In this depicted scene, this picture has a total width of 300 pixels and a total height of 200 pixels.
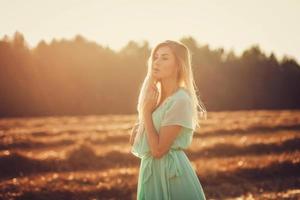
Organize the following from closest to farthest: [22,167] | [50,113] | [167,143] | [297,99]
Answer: [167,143]
[22,167]
[50,113]
[297,99]

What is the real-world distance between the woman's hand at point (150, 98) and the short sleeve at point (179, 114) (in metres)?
0.10

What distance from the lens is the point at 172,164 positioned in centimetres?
360

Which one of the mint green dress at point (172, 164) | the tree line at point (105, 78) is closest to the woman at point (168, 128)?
the mint green dress at point (172, 164)

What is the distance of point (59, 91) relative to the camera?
60.1 metres

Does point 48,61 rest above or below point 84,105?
above

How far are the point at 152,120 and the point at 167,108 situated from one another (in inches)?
4.7

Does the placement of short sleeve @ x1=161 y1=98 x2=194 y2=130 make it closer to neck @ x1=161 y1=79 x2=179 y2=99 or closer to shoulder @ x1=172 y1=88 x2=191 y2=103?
shoulder @ x1=172 y1=88 x2=191 y2=103

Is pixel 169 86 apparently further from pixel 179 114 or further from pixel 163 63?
pixel 179 114

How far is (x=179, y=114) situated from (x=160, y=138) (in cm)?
19

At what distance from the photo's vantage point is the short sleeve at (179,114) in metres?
3.58

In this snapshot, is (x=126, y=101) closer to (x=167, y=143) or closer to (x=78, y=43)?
(x=78, y=43)

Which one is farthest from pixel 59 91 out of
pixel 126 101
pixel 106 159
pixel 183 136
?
pixel 183 136

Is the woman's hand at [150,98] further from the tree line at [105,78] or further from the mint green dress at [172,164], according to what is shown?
the tree line at [105,78]

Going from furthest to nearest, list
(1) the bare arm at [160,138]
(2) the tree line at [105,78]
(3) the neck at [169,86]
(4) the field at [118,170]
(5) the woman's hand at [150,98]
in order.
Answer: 1. (2) the tree line at [105,78]
2. (4) the field at [118,170]
3. (3) the neck at [169,86]
4. (5) the woman's hand at [150,98]
5. (1) the bare arm at [160,138]
